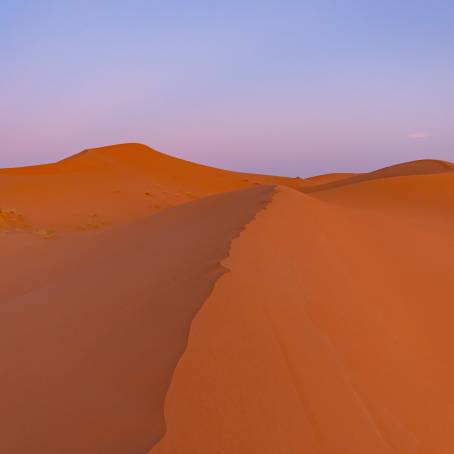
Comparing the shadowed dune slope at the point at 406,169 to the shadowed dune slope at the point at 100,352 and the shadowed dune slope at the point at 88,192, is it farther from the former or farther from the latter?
the shadowed dune slope at the point at 100,352

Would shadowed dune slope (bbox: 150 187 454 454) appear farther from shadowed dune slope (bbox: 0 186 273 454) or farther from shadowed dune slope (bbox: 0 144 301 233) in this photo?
shadowed dune slope (bbox: 0 144 301 233)

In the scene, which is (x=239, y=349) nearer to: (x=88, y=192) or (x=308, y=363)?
(x=308, y=363)

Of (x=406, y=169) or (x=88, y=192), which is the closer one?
(x=88, y=192)

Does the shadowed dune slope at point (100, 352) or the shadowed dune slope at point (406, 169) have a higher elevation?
the shadowed dune slope at point (406, 169)

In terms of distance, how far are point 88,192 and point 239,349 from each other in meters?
21.2

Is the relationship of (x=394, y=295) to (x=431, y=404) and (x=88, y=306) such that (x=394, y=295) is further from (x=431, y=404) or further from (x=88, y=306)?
(x=88, y=306)

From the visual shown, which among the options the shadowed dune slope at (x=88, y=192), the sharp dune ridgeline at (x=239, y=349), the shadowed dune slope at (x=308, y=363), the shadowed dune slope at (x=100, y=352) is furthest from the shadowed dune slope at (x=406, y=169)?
the shadowed dune slope at (x=100, y=352)

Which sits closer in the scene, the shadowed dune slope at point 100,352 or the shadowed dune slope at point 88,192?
the shadowed dune slope at point 100,352

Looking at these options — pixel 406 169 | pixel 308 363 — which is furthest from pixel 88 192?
pixel 308 363

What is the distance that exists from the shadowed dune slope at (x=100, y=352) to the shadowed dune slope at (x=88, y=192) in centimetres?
1050

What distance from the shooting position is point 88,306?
12.9 feet

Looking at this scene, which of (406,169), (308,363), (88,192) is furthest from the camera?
(406,169)

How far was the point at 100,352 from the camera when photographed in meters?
2.91

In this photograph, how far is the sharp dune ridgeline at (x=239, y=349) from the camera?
206 cm
